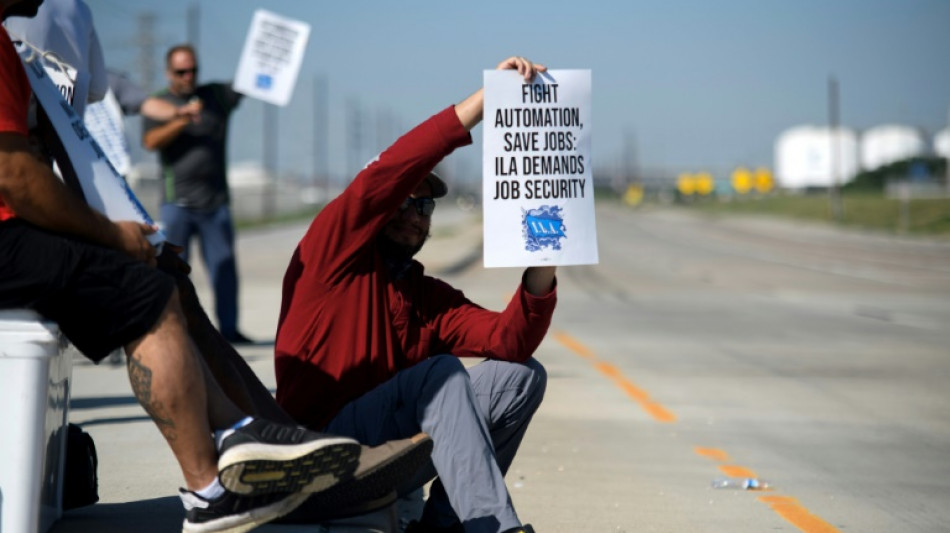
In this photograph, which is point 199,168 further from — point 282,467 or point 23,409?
point 282,467

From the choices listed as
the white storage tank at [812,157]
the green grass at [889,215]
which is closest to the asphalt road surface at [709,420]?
the green grass at [889,215]

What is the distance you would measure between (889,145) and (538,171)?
136285 mm

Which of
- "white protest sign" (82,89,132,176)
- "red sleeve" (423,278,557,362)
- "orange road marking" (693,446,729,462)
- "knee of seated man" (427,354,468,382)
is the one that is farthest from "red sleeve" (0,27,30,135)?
"white protest sign" (82,89,132,176)

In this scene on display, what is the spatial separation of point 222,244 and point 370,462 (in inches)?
285

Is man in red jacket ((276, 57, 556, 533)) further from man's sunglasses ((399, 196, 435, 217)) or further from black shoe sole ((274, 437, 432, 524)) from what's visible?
black shoe sole ((274, 437, 432, 524))

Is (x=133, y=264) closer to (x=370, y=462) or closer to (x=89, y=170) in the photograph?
(x=89, y=170)

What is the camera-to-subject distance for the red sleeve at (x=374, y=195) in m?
4.17

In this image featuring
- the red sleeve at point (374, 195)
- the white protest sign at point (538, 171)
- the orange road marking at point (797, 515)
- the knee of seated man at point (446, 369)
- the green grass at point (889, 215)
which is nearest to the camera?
the knee of seated man at point (446, 369)

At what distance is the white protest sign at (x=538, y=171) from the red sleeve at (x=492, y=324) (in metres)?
0.16

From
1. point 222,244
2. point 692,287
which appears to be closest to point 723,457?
point 222,244

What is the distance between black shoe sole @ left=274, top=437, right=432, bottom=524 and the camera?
378 centimetres

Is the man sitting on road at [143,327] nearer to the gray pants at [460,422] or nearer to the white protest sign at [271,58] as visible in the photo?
the gray pants at [460,422]

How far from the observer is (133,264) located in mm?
3514


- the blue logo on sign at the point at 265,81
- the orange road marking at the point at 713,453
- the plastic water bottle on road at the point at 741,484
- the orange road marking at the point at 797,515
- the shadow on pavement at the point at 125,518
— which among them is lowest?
the orange road marking at the point at 713,453
